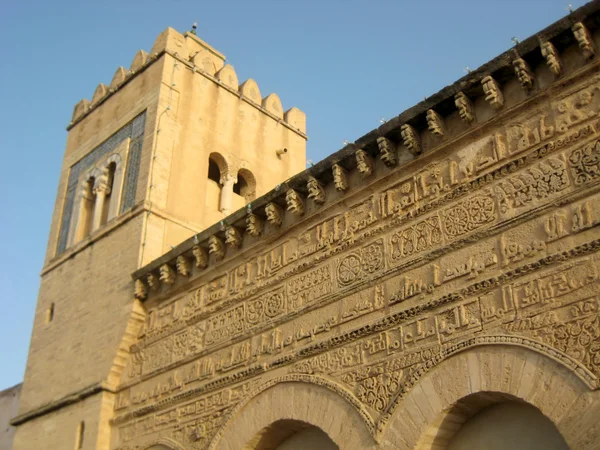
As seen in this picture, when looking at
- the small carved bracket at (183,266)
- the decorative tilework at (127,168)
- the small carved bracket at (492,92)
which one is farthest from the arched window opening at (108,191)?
the small carved bracket at (492,92)

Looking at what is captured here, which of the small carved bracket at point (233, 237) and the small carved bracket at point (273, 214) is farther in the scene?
the small carved bracket at point (233, 237)

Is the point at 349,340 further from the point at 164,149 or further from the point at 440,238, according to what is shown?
the point at 164,149

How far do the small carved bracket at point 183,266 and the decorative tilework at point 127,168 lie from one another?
72.4 inches

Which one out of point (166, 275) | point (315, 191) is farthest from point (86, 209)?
point (315, 191)

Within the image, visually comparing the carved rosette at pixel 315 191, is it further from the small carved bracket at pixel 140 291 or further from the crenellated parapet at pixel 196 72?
the crenellated parapet at pixel 196 72

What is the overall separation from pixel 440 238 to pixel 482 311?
76cm

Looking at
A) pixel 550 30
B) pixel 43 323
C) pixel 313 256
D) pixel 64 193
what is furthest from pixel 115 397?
pixel 550 30

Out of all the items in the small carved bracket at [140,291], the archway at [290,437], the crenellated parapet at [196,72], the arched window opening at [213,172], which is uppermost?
the crenellated parapet at [196,72]

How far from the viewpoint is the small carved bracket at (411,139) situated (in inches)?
235

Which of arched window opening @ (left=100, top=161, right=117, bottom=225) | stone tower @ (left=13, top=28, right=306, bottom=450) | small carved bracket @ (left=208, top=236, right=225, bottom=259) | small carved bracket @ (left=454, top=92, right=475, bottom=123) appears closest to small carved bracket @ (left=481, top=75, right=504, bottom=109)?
small carved bracket @ (left=454, top=92, right=475, bottom=123)

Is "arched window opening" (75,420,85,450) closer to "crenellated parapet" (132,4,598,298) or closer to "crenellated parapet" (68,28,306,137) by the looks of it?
"crenellated parapet" (132,4,598,298)

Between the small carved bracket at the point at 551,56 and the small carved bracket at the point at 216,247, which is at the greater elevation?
the small carved bracket at the point at 551,56

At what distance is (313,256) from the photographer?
6578mm

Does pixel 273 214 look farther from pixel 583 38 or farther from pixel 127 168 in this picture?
pixel 127 168
